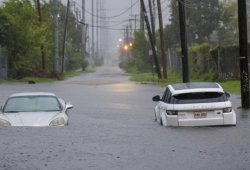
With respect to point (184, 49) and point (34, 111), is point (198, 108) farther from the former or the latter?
point (184, 49)

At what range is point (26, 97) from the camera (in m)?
20.3

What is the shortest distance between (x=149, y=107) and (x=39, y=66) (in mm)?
47593

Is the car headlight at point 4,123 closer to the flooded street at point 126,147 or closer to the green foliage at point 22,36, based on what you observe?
the flooded street at point 126,147

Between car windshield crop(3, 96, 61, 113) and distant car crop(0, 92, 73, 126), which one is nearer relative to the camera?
distant car crop(0, 92, 73, 126)

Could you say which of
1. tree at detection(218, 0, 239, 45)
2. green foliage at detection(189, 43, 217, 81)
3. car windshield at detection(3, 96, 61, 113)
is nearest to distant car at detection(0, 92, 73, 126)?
car windshield at detection(3, 96, 61, 113)

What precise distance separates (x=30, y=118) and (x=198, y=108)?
179 inches

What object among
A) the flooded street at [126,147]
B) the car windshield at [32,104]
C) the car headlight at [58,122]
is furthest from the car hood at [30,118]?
the flooded street at [126,147]

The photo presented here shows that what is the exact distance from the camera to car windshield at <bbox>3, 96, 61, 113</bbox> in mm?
19547

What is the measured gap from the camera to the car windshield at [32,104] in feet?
64.1

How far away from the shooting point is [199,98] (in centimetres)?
1911

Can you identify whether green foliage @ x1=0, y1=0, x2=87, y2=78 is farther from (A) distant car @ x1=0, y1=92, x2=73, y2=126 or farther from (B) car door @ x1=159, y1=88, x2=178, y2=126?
(B) car door @ x1=159, y1=88, x2=178, y2=126

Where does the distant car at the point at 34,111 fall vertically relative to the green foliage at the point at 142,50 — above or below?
below

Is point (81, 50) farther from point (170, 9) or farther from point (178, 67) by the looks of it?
point (178, 67)

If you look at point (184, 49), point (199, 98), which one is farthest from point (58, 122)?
point (184, 49)
